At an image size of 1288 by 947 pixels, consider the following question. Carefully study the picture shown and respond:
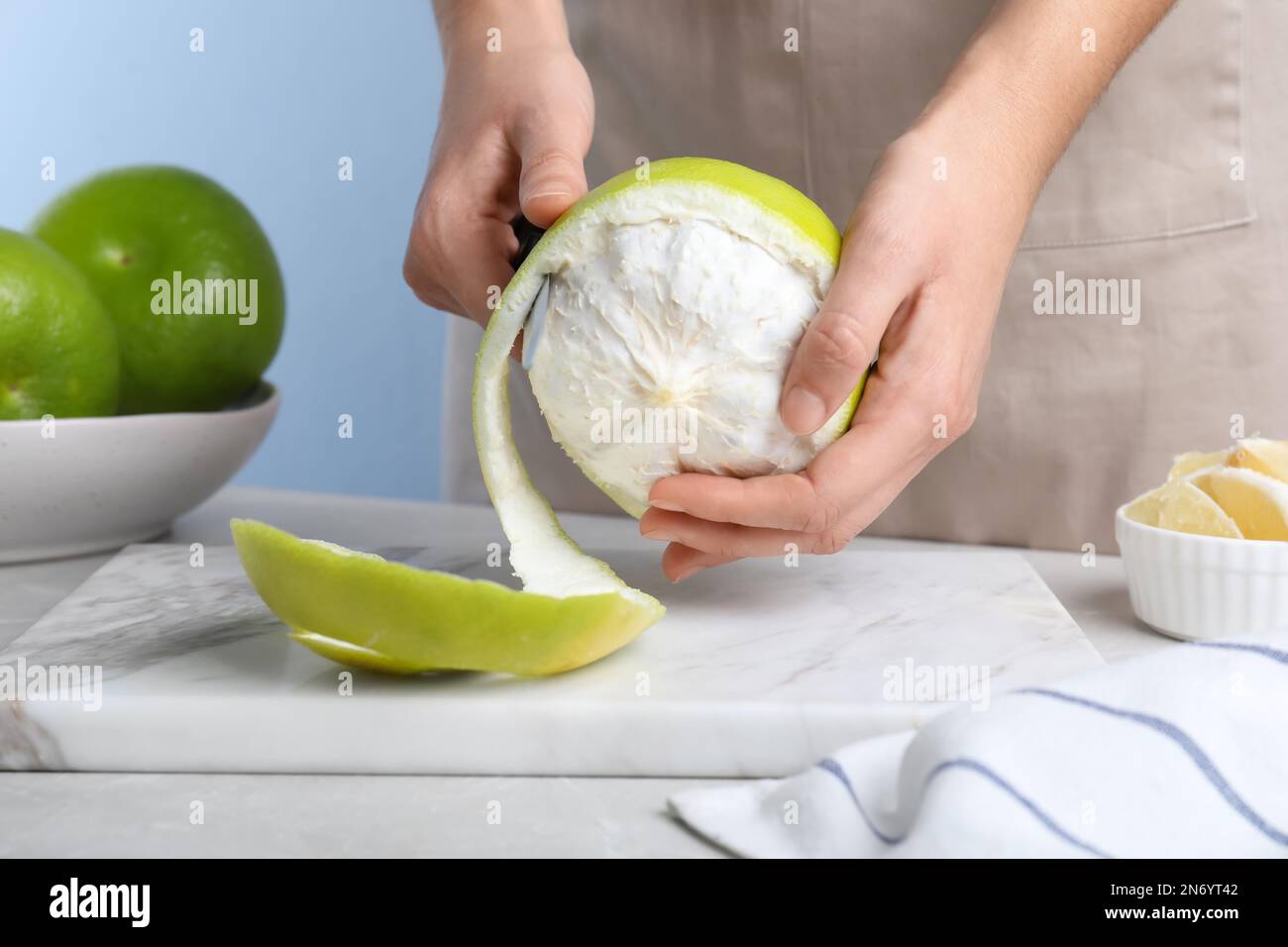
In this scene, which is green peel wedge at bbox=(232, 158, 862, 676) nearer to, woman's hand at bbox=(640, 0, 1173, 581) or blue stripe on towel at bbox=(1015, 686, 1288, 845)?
woman's hand at bbox=(640, 0, 1173, 581)

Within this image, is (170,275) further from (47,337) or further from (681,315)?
(681,315)

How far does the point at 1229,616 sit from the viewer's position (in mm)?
873

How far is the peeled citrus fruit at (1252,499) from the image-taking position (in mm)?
869

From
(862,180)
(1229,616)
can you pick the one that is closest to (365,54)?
(862,180)

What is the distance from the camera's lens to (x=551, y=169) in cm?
88

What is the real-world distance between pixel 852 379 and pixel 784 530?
0.14 meters

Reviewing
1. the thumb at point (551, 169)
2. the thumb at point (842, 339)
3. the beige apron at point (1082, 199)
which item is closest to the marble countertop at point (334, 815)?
the thumb at point (842, 339)

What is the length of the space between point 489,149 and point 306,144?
2261 millimetres

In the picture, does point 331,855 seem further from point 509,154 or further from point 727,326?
point 509,154

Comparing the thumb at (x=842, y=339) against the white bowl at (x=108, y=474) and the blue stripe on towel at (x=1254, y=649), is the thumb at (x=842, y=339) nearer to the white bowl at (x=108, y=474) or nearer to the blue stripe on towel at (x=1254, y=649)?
the blue stripe on towel at (x=1254, y=649)

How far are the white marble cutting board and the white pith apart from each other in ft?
0.25

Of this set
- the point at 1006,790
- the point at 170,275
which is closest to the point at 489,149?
the point at 170,275

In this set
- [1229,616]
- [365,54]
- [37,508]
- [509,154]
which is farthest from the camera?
[365,54]

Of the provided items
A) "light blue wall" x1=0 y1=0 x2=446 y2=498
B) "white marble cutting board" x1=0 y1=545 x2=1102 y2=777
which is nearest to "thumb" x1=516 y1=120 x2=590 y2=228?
"white marble cutting board" x1=0 y1=545 x2=1102 y2=777
